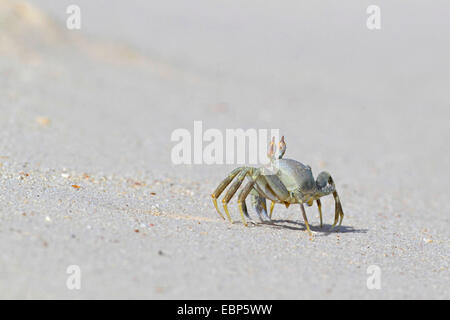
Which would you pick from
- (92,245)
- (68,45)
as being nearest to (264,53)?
(68,45)

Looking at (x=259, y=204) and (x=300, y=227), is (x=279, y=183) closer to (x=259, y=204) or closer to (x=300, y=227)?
(x=259, y=204)

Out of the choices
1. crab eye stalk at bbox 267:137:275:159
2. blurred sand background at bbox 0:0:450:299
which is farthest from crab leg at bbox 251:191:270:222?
crab eye stalk at bbox 267:137:275:159

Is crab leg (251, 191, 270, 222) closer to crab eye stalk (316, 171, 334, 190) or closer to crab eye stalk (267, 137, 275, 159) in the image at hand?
crab eye stalk (267, 137, 275, 159)

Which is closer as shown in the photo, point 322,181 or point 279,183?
point 279,183

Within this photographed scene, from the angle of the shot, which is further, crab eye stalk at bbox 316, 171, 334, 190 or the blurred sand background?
crab eye stalk at bbox 316, 171, 334, 190

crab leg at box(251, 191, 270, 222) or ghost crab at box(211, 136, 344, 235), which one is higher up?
ghost crab at box(211, 136, 344, 235)

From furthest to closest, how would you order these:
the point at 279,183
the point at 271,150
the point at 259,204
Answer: the point at 259,204, the point at 271,150, the point at 279,183

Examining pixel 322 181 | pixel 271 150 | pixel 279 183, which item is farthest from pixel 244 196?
pixel 322 181
